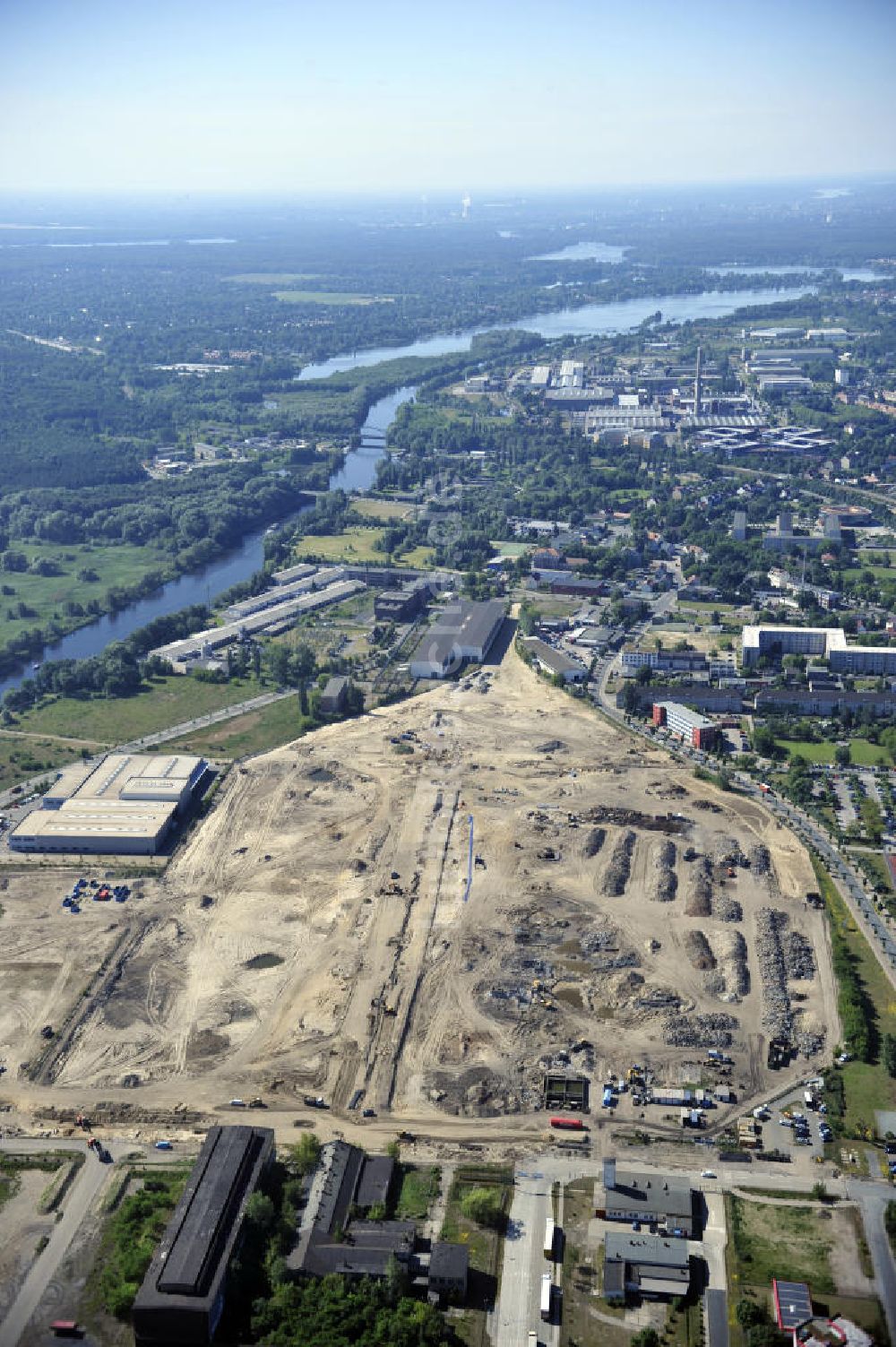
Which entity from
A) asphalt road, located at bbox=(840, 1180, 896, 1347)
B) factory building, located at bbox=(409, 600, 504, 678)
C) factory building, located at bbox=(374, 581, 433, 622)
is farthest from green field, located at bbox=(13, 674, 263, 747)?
asphalt road, located at bbox=(840, 1180, 896, 1347)

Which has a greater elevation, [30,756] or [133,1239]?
[30,756]

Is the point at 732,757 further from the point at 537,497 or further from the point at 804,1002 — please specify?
the point at 537,497

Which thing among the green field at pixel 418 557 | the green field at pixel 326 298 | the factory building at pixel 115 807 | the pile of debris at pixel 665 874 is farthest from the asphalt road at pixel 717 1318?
the green field at pixel 326 298

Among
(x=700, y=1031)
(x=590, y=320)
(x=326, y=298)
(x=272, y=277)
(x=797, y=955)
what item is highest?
(x=272, y=277)

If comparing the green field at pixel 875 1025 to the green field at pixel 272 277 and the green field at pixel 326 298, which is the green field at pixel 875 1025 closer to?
the green field at pixel 326 298

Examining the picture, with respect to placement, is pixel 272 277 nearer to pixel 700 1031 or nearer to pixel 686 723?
pixel 686 723

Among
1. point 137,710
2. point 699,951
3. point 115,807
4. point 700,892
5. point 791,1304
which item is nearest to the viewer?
point 791,1304

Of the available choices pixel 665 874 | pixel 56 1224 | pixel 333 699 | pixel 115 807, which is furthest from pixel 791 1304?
pixel 333 699

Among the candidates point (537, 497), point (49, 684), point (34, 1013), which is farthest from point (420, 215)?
point (34, 1013)
